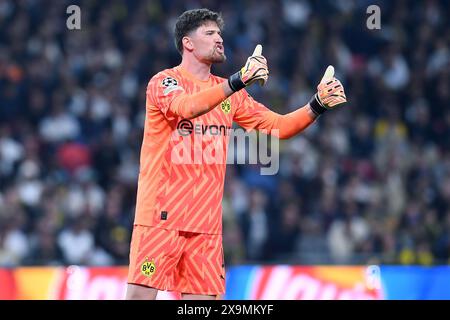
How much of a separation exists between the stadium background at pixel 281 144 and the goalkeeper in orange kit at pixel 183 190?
14.1ft

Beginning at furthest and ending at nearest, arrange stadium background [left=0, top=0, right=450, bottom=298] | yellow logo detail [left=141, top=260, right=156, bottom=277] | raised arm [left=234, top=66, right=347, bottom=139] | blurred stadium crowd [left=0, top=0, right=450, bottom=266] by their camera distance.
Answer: blurred stadium crowd [left=0, top=0, right=450, bottom=266]
stadium background [left=0, top=0, right=450, bottom=298]
raised arm [left=234, top=66, right=347, bottom=139]
yellow logo detail [left=141, top=260, right=156, bottom=277]

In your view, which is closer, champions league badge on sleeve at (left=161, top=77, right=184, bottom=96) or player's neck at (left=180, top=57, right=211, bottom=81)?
champions league badge on sleeve at (left=161, top=77, right=184, bottom=96)

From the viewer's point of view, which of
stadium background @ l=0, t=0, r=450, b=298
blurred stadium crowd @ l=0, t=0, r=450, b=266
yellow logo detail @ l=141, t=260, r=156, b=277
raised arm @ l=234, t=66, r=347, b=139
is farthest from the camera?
blurred stadium crowd @ l=0, t=0, r=450, b=266

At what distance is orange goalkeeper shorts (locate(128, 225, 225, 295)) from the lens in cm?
741

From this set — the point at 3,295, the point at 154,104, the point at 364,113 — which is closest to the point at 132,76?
the point at 364,113

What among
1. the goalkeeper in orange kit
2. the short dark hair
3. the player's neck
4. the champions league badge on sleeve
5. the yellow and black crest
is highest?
the short dark hair

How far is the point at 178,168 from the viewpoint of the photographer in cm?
752

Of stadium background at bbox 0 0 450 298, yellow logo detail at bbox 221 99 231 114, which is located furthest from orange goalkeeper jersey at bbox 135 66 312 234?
stadium background at bbox 0 0 450 298

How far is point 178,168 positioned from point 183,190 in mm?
144

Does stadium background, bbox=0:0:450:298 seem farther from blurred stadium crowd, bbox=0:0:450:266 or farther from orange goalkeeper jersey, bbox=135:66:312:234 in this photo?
orange goalkeeper jersey, bbox=135:66:312:234

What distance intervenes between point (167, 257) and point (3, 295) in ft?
15.2

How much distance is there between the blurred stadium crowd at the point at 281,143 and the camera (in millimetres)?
14250

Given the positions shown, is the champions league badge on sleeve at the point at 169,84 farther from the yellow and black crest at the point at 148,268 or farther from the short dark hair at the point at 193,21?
the yellow and black crest at the point at 148,268

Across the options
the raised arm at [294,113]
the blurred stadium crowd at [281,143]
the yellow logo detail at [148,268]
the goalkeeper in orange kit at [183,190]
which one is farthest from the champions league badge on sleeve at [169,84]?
the blurred stadium crowd at [281,143]
